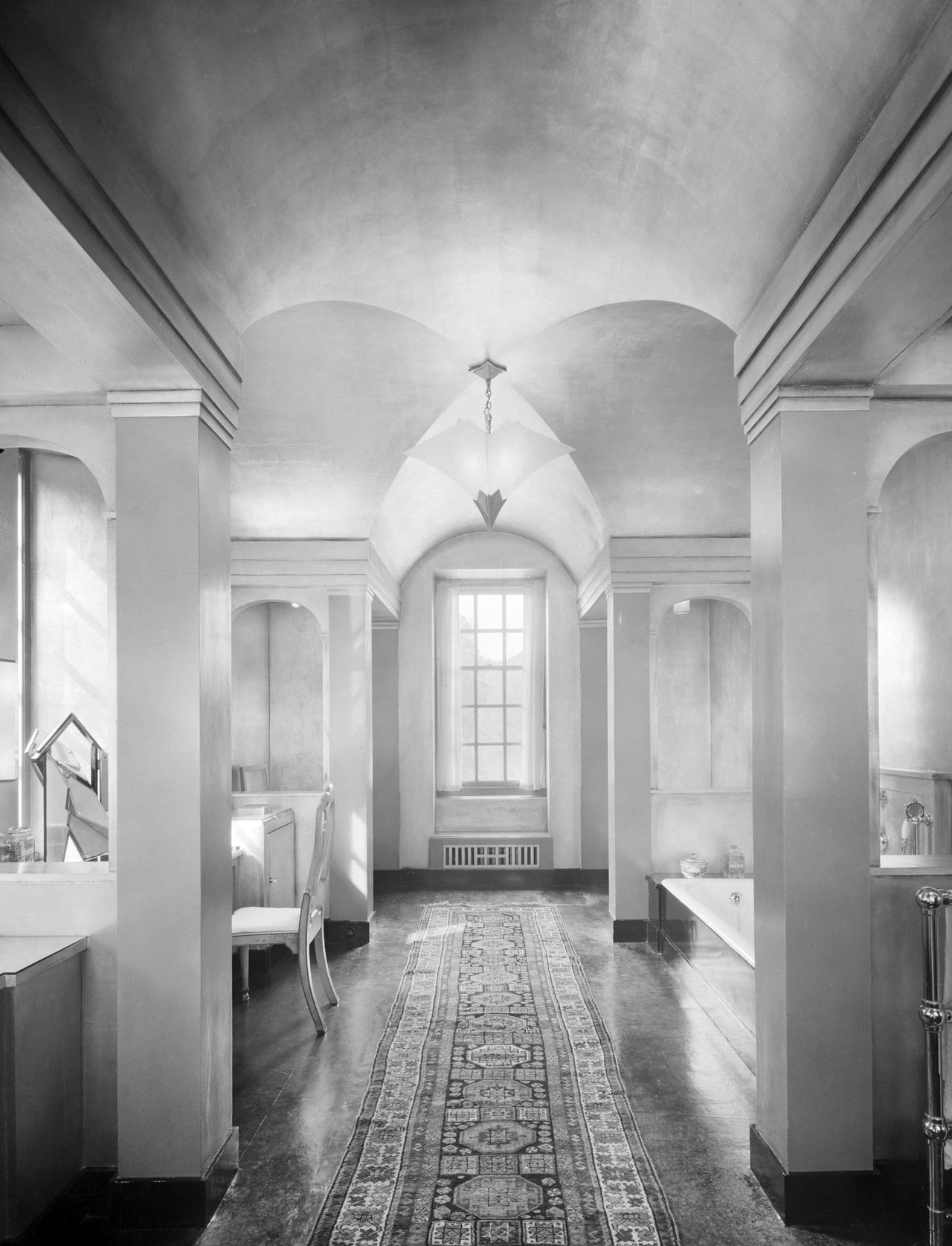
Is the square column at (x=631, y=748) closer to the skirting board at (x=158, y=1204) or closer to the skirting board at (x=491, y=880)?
the skirting board at (x=491, y=880)

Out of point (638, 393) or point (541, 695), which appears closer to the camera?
point (638, 393)

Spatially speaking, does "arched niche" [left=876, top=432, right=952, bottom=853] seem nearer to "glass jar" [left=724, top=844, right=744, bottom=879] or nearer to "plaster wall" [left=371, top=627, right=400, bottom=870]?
"glass jar" [left=724, top=844, right=744, bottom=879]

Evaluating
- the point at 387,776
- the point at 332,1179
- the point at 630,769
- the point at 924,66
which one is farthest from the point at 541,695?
the point at 924,66

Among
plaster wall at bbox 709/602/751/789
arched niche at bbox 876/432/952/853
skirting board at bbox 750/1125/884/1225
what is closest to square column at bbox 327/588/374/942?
plaster wall at bbox 709/602/751/789

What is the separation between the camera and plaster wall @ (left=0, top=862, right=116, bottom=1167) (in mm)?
3191

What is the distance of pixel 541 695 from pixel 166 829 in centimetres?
679

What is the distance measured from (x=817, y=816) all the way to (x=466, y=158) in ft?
8.13

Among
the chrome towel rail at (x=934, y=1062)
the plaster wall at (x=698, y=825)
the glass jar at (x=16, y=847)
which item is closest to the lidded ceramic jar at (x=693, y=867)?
the plaster wall at (x=698, y=825)

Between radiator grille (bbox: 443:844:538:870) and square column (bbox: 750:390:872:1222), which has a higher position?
square column (bbox: 750:390:872:1222)

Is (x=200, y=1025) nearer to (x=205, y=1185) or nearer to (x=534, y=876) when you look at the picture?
(x=205, y=1185)

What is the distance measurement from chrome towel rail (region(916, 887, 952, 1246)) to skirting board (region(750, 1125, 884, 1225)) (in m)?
0.45

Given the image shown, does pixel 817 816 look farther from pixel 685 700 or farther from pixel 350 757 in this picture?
pixel 685 700

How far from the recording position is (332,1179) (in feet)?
10.9

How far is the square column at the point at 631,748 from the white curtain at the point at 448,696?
2906mm
